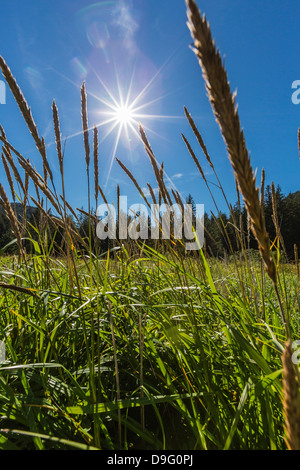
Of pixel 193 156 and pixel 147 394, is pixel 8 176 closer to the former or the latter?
pixel 193 156

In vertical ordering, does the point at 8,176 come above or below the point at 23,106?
below

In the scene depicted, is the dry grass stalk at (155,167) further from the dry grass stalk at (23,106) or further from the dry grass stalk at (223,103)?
the dry grass stalk at (223,103)

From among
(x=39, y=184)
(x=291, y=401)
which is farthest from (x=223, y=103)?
(x=39, y=184)

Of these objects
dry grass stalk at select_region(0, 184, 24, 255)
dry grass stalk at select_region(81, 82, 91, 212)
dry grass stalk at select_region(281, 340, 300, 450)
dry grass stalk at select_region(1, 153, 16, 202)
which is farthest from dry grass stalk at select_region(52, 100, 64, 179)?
dry grass stalk at select_region(281, 340, 300, 450)

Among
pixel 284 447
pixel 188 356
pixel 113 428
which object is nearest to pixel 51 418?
pixel 113 428

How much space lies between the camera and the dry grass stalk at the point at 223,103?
46 cm

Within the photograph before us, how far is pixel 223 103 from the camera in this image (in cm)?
46

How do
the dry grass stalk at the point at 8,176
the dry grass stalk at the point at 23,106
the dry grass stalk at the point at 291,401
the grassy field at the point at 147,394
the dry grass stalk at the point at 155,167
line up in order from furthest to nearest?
1. the dry grass stalk at the point at 8,176
2. the dry grass stalk at the point at 155,167
3. the dry grass stalk at the point at 23,106
4. the grassy field at the point at 147,394
5. the dry grass stalk at the point at 291,401

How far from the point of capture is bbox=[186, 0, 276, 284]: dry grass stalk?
0.46 metres

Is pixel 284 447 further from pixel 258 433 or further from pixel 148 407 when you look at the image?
pixel 148 407

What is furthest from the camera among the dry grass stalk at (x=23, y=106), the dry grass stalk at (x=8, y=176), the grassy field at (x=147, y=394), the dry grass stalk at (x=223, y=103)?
the dry grass stalk at (x=8, y=176)

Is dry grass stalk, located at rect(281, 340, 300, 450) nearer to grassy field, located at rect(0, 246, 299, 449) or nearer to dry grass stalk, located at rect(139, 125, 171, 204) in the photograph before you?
grassy field, located at rect(0, 246, 299, 449)

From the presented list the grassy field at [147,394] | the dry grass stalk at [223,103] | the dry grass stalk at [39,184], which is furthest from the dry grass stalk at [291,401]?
the dry grass stalk at [39,184]

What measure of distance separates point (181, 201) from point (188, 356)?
106 centimetres
